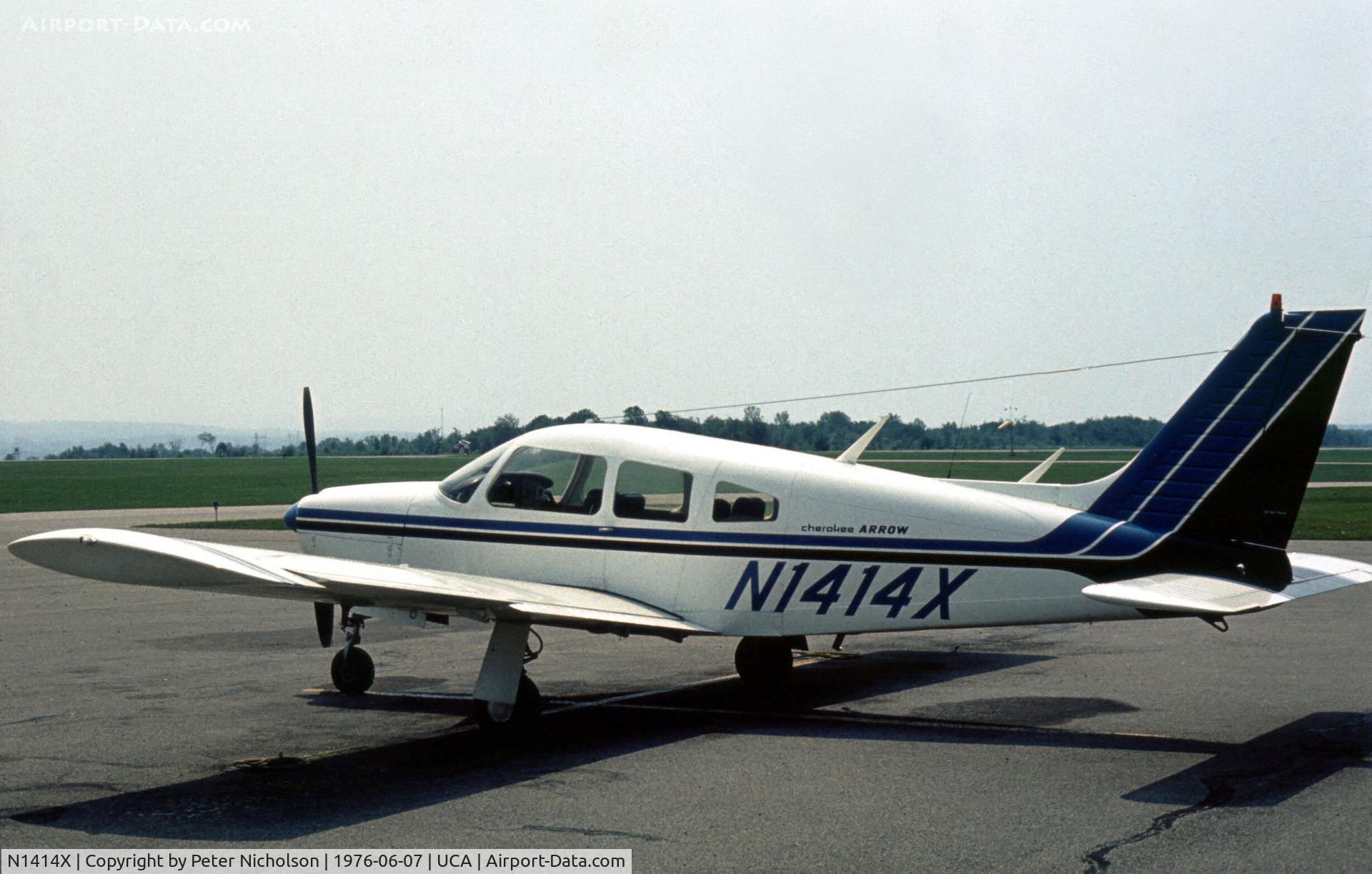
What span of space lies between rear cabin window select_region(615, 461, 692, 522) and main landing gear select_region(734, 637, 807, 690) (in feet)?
5.73

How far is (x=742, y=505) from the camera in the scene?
10664 mm

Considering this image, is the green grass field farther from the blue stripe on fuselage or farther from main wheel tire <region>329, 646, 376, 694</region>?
main wheel tire <region>329, 646, 376, 694</region>

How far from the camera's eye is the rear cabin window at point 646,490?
35.9ft

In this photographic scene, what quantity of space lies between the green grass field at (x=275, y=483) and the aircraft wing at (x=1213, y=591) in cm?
2044

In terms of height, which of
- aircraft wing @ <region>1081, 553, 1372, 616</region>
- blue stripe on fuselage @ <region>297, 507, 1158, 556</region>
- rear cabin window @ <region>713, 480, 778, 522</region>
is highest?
rear cabin window @ <region>713, 480, 778, 522</region>

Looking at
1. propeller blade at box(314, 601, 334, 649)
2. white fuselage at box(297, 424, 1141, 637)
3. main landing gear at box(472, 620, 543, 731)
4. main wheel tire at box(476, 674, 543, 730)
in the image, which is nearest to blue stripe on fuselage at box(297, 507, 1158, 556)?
white fuselage at box(297, 424, 1141, 637)

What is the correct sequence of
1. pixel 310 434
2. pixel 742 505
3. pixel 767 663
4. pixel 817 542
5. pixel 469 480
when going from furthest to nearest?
pixel 310 434, pixel 767 663, pixel 469 480, pixel 742 505, pixel 817 542

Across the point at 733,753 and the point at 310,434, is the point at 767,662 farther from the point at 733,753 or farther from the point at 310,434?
the point at 310,434

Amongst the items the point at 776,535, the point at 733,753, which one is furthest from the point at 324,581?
the point at 776,535

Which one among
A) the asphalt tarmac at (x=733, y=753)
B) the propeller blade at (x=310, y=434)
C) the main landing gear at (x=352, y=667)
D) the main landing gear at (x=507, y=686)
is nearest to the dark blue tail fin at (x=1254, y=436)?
the asphalt tarmac at (x=733, y=753)

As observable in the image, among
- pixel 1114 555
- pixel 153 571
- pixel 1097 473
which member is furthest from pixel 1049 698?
pixel 1097 473

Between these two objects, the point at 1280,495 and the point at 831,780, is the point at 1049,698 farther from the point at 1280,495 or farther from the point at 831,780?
the point at 831,780

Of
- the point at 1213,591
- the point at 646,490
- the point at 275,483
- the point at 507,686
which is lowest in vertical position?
the point at 507,686

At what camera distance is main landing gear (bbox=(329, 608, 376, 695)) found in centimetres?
1147
